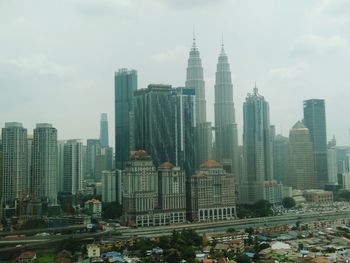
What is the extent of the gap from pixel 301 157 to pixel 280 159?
9.06 feet

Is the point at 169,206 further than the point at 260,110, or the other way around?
the point at 260,110

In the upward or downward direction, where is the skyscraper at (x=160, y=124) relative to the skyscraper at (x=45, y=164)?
upward

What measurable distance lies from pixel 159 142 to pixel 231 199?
452 cm

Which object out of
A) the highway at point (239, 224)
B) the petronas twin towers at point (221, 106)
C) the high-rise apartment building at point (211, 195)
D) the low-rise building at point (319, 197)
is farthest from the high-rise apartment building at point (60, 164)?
the low-rise building at point (319, 197)

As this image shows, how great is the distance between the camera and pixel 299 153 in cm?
3062

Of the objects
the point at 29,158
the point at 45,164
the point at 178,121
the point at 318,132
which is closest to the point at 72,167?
the point at 45,164

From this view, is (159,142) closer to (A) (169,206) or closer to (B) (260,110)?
(A) (169,206)

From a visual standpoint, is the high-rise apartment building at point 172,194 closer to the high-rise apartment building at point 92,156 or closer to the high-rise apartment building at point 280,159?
the high-rise apartment building at point 92,156

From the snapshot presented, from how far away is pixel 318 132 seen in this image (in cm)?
3200

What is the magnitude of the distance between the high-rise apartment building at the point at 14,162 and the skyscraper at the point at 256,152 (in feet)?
36.9

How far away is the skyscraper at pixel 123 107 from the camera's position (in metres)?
26.7

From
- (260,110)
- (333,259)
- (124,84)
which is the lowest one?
(333,259)

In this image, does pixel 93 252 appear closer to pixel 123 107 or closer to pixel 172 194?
pixel 172 194

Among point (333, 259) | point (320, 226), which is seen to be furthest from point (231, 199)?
point (333, 259)
